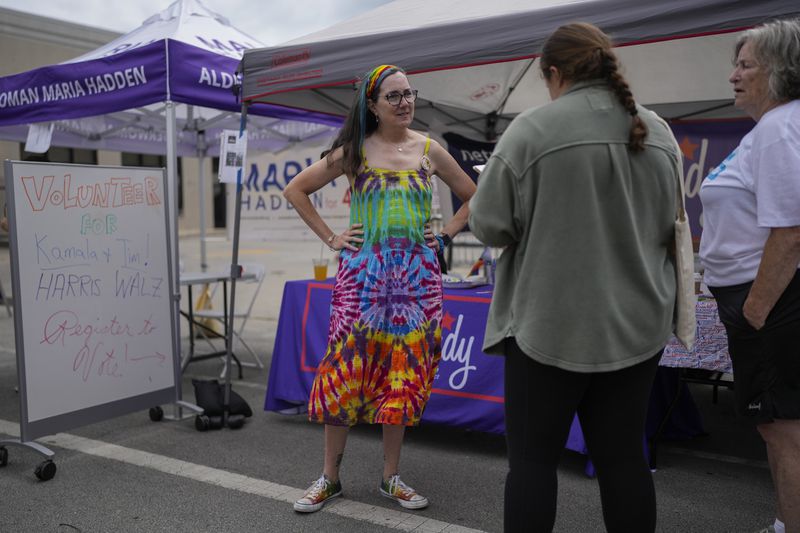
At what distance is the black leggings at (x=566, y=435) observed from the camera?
5.98 feet

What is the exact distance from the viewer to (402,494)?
3.08 metres

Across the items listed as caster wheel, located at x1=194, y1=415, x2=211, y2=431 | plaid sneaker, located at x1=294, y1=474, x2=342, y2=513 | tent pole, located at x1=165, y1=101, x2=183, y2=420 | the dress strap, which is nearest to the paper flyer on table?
tent pole, located at x1=165, y1=101, x2=183, y2=420

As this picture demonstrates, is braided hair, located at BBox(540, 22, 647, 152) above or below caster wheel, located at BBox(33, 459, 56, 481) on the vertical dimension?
above

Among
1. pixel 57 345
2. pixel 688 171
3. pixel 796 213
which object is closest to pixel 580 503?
pixel 796 213

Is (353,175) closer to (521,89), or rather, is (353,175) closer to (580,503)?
(580,503)

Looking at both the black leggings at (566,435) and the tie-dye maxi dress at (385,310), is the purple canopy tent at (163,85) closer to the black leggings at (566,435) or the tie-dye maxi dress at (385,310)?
the tie-dye maxi dress at (385,310)

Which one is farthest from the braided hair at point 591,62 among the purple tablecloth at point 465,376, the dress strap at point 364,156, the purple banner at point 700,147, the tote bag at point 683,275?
the purple banner at point 700,147

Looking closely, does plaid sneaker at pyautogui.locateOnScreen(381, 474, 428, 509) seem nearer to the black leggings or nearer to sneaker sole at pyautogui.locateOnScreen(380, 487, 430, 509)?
sneaker sole at pyautogui.locateOnScreen(380, 487, 430, 509)

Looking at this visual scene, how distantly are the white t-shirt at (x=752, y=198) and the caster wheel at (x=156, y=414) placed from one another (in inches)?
131

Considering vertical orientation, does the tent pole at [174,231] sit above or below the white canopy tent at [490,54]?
below

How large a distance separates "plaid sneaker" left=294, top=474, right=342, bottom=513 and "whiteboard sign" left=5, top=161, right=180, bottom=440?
1479 millimetres

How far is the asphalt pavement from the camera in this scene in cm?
293

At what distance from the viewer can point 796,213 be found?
2076mm

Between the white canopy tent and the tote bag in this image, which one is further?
the white canopy tent
